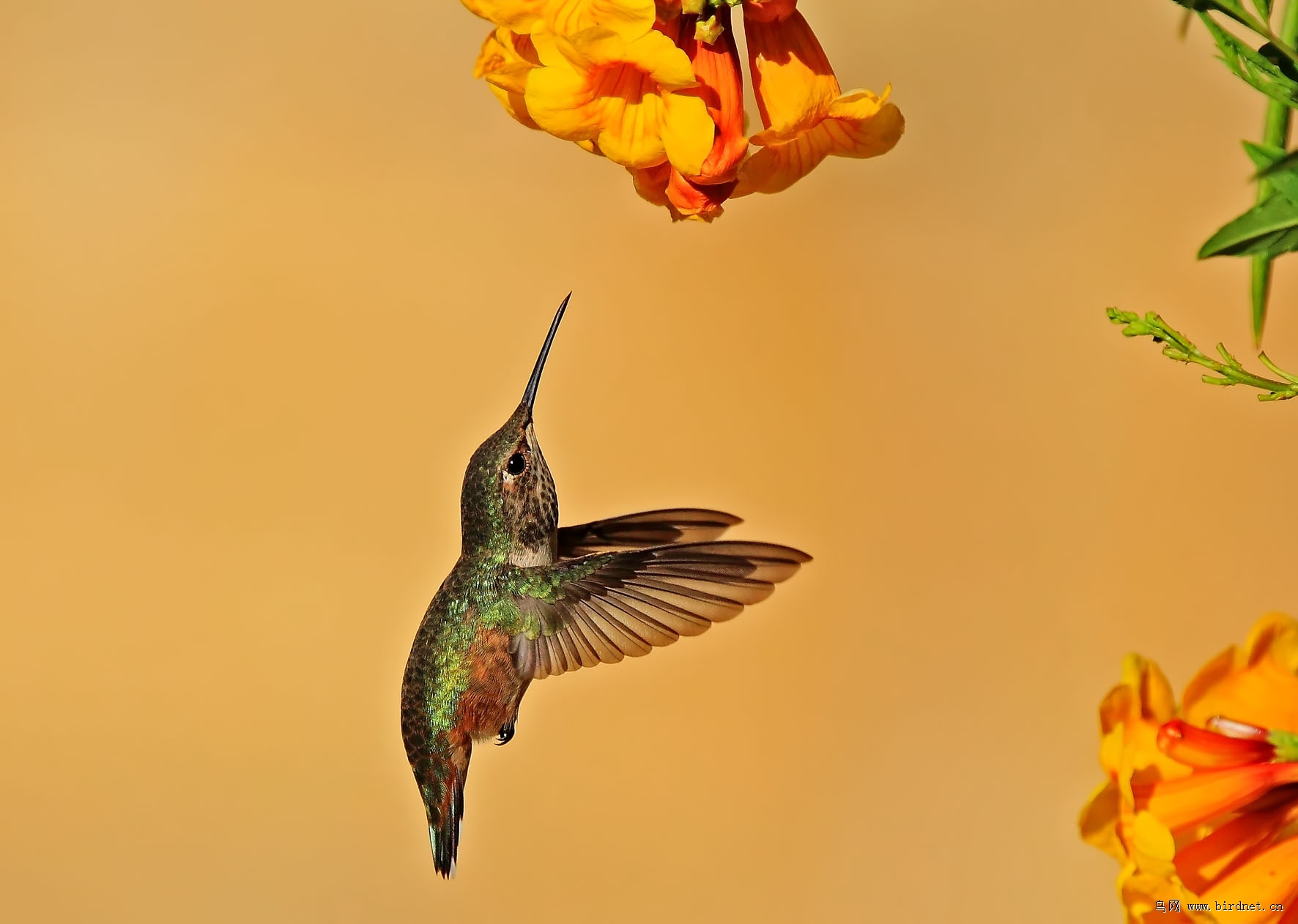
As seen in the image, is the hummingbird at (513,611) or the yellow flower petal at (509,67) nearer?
the yellow flower petal at (509,67)

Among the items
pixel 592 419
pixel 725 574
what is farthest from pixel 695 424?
pixel 725 574

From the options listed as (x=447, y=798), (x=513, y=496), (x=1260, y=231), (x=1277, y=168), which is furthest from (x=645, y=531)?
(x=1277, y=168)

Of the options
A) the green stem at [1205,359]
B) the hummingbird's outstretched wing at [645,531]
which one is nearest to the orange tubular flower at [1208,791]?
the green stem at [1205,359]

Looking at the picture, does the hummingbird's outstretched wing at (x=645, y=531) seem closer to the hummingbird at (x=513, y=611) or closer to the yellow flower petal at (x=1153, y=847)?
the hummingbird at (x=513, y=611)

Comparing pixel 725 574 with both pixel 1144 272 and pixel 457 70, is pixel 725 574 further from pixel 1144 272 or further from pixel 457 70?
pixel 457 70

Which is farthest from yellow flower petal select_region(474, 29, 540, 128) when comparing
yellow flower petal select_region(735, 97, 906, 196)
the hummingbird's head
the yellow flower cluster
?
the hummingbird's head

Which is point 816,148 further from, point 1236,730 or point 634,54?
point 1236,730
